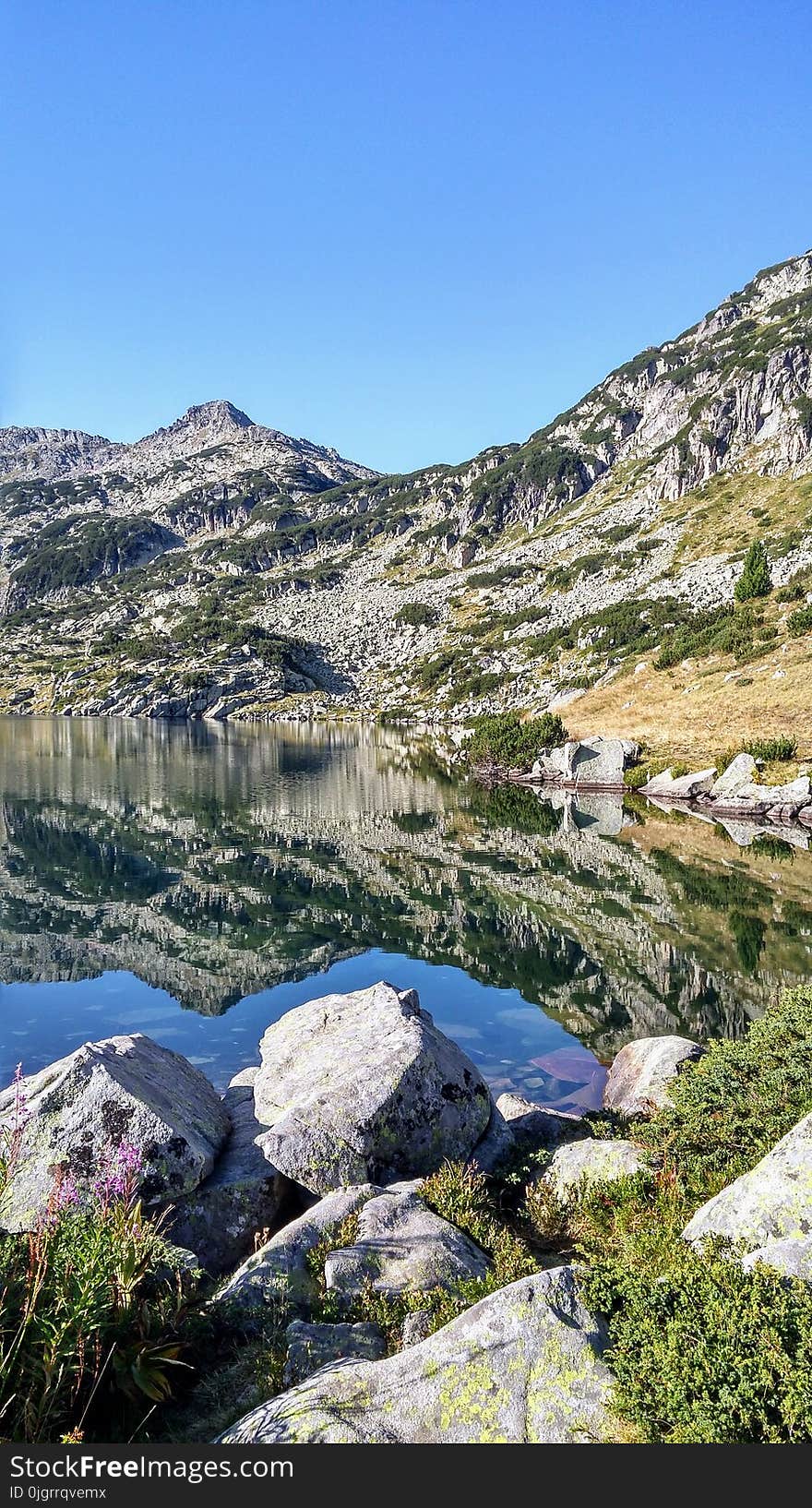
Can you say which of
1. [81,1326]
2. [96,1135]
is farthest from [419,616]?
[81,1326]

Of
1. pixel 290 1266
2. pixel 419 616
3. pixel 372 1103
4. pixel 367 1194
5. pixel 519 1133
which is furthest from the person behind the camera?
pixel 419 616

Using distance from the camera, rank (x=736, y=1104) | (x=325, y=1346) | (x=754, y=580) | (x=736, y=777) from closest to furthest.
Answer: (x=325, y=1346) → (x=736, y=1104) → (x=736, y=777) → (x=754, y=580)

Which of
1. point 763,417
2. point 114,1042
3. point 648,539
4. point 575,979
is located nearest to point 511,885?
point 575,979

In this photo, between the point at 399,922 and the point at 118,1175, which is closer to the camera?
the point at 118,1175

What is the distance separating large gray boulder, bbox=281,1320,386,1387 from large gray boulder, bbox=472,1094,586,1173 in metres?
4.04

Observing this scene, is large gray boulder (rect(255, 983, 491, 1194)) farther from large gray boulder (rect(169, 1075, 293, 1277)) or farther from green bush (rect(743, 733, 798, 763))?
green bush (rect(743, 733, 798, 763))

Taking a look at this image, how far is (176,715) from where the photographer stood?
572 ft

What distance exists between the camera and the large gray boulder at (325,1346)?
269 inches

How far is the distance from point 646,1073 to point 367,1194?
24.0ft

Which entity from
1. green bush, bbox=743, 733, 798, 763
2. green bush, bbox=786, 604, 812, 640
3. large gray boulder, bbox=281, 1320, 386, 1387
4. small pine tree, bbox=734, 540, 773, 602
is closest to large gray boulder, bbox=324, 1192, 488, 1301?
large gray boulder, bbox=281, 1320, 386, 1387

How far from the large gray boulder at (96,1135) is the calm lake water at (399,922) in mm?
7329

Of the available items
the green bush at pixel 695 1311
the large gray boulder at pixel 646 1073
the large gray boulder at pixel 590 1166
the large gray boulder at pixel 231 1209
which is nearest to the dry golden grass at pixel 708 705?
the large gray boulder at pixel 646 1073

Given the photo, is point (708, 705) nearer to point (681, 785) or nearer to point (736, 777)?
point (681, 785)

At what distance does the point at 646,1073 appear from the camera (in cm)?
1504
